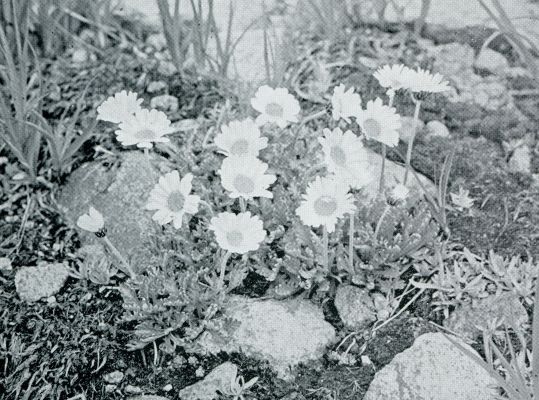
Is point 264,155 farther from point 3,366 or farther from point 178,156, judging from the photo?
A: point 3,366

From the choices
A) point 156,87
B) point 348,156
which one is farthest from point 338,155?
point 156,87

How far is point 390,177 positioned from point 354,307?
2.11 feet

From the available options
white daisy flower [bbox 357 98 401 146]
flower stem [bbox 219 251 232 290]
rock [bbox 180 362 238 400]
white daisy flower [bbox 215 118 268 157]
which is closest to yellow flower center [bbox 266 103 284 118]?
white daisy flower [bbox 215 118 268 157]

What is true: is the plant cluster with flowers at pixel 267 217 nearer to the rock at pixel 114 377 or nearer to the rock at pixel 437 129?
the rock at pixel 114 377

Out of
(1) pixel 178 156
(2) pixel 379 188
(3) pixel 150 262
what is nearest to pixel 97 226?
(3) pixel 150 262

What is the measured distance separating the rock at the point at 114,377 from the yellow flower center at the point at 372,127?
115 cm

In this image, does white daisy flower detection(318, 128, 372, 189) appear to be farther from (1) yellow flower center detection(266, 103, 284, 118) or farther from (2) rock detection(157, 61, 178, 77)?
(2) rock detection(157, 61, 178, 77)

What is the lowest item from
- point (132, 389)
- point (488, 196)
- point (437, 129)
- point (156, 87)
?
point (132, 389)

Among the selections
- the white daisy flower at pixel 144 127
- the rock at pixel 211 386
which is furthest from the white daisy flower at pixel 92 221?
the rock at pixel 211 386

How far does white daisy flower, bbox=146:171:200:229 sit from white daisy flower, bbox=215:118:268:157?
234 mm

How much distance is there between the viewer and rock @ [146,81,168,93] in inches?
121

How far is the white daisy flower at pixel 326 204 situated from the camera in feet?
6.82

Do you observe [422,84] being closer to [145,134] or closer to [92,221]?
[145,134]

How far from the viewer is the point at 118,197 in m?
2.71
